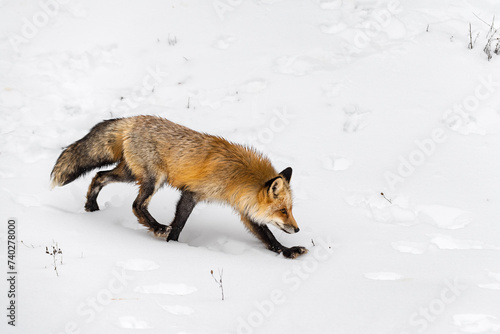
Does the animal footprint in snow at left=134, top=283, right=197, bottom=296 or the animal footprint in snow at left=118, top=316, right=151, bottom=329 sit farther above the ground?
the animal footprint in snow at left=118, top=316, right=151, bottom=329

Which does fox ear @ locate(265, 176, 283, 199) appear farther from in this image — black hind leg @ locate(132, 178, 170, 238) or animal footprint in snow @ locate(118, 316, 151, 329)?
animal footprint in snow @ locate(118, 316, 151, 329)

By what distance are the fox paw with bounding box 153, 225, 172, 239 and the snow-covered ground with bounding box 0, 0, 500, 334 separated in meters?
0.23

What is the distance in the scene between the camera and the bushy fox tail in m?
5.66

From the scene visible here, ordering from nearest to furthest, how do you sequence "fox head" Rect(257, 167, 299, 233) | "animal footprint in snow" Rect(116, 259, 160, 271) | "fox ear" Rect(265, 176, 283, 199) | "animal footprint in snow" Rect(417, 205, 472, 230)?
"animal footprint in snow" Rect(116, 259, 160, 271), "fox ear" Rect(265, 176, 283, 199), "fox head" Rect(257, 167, 299, 233), "animal footprint in snow" Rect(417, 205, 472, 230)

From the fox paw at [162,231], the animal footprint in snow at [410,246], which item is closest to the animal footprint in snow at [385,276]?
the animal footprint in snow at [410,246]

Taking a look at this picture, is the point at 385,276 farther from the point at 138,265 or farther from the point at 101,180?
the point at 101,180

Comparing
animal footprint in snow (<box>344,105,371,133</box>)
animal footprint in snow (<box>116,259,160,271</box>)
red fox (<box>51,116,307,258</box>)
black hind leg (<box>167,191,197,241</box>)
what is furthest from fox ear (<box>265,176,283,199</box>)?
animal footprint in snow (<box>344,105,371,133</box>)

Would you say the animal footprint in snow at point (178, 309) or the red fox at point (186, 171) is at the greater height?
the red fox at point (186, 171)

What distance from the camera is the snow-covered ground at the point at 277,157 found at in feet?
12.3

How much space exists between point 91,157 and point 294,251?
240 centimetres

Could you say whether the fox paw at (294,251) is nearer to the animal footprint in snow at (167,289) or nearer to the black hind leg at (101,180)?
the animal footprint in snow at (167,289)

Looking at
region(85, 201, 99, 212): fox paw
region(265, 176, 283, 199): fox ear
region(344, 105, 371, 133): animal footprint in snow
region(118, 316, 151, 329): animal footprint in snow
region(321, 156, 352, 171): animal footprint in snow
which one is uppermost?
region(344, 105, 371, 133): animal footprint in snow

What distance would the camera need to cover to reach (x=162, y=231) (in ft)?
17.8

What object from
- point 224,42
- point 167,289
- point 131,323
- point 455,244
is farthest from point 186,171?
point 224,42
